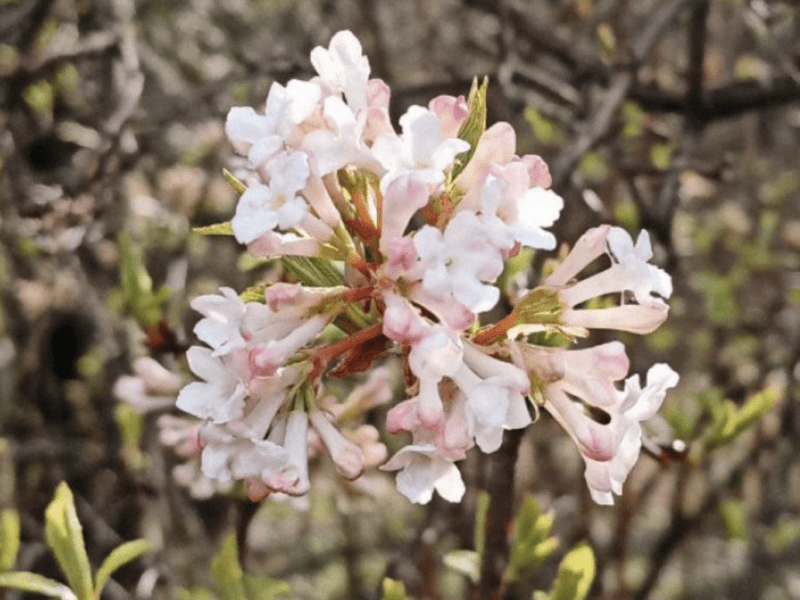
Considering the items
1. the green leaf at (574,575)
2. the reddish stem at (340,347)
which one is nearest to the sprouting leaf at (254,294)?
the reddish stem at (340,347)

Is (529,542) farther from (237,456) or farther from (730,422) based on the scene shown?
(237,456)

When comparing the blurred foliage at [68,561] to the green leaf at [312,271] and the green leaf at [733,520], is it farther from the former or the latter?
the green leaf at [733,520]

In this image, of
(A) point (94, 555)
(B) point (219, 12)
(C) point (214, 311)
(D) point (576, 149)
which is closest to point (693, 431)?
(D) point (576, 149)

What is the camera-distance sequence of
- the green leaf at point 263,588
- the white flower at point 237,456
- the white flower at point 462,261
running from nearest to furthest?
1. the white flower at point 462,261
2. the white flower at point 237,456
3. the green leaf at point 263,588

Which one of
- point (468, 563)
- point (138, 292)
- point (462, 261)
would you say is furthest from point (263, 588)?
point (462, 261)

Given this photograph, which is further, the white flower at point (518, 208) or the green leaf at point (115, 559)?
the green leaf at point (115, 559)

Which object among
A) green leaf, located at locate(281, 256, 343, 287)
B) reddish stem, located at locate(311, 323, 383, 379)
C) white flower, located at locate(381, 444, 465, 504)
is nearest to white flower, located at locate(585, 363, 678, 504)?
white flower, located at locate(381, 444, 465, 504)
